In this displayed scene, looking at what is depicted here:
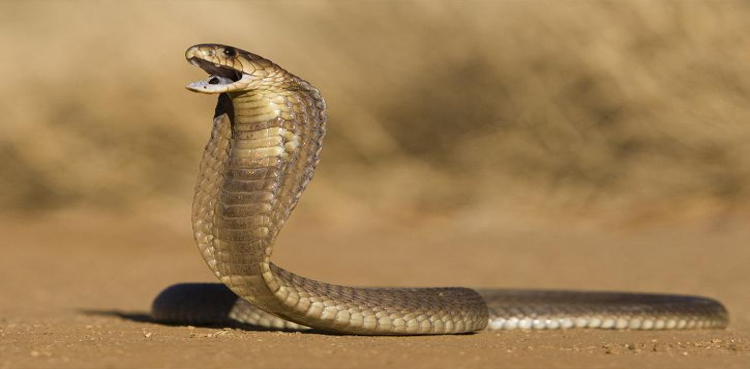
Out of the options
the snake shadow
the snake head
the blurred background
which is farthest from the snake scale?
the blurred background

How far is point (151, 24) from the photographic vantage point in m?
29.1

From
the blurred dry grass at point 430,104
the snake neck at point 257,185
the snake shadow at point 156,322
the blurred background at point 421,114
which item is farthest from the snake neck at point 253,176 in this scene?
the blurred dry grass at point 430,104

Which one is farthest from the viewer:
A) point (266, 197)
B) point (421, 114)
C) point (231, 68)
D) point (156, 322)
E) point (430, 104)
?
point (430, 104)

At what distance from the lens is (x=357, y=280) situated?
1545 centimetres

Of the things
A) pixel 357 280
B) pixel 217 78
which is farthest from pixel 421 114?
pixel 217 78

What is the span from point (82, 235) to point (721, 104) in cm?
1402

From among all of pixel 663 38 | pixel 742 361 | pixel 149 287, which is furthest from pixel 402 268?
pixel 663 38

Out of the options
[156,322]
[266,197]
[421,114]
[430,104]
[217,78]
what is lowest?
[156,322]

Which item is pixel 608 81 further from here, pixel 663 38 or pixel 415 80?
pixel 415 80

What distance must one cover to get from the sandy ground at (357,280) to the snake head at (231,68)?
1232mm

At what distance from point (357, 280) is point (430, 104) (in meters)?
13.0

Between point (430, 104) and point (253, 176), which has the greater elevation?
point (430, 104)

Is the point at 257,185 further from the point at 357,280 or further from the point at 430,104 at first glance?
the point at 430,104

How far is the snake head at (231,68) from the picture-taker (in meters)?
5.68
